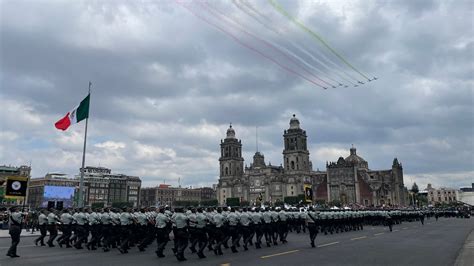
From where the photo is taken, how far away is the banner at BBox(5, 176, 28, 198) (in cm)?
3394

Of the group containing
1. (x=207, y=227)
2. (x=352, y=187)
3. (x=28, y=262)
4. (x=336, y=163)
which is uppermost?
(x=336, y=163)

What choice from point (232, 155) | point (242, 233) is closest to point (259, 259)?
point (242, 233)

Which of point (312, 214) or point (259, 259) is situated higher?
point (312, 214)

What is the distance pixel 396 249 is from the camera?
60.5 ft

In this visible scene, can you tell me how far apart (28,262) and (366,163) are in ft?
521

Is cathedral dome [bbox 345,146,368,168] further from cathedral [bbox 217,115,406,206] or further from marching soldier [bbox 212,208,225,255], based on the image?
marching soldier [bbox 212,208,225,255]

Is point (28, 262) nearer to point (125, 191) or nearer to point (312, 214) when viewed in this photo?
point (312, 214)

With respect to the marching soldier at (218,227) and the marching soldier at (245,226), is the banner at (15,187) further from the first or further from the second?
the marching soldier at (218,227)

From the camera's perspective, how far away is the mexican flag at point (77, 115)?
33.3 m

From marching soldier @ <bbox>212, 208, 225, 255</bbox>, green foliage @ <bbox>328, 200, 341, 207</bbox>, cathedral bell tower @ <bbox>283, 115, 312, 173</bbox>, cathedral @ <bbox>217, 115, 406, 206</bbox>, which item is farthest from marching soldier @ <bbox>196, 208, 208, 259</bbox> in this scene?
cathedral bell tower @ <bbox>283, 115, 312, 173</bbox>

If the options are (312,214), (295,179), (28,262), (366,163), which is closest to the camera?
(28,262)

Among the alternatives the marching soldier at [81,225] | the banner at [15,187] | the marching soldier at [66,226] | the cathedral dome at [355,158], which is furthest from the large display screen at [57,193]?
the cathedral dome at [355,158]

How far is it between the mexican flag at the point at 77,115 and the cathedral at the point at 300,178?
100 m

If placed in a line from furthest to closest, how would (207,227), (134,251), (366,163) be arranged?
(366,163)
(134,251)
(207,227)
